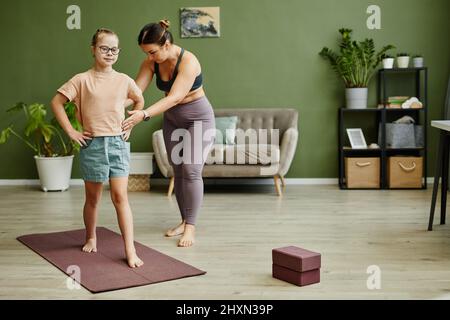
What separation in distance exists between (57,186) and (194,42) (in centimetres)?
194

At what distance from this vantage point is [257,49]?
6160 mm

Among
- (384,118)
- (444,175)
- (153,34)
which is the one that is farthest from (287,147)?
(153,34)

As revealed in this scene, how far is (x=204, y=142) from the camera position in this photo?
12.1ft

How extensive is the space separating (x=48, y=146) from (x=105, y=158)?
3145mm

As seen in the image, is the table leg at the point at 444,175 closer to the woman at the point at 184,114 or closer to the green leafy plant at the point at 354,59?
the woman at the point at 184,114

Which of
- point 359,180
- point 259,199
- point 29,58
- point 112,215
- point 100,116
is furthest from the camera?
point 29,58

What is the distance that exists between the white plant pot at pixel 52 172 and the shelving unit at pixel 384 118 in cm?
266

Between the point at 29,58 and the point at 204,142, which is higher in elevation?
the point at 29,58

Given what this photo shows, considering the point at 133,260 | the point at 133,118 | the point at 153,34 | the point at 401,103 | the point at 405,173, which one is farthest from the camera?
the point at 401,103

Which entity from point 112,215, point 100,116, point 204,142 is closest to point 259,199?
point 112,215

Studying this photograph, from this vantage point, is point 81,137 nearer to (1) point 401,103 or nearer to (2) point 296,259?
(2) point 296,259

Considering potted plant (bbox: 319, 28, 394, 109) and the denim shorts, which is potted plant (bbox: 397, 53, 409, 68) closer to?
→ potted plant (bbox: 319, 28, 394, 109)

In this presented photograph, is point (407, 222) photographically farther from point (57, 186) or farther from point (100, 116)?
point (57, 186)

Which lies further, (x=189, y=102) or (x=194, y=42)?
(x=194, y=42)
